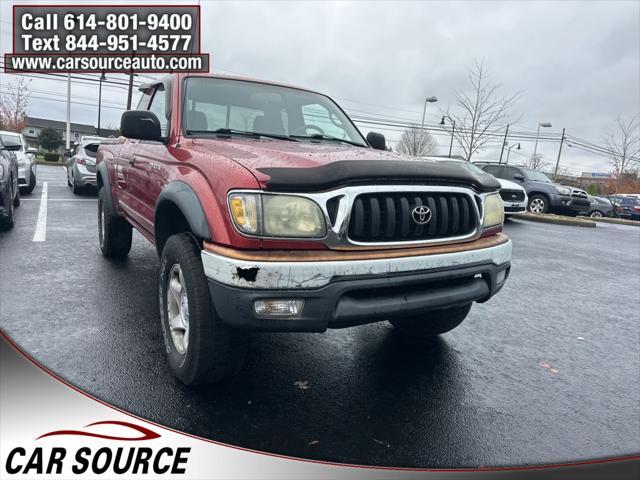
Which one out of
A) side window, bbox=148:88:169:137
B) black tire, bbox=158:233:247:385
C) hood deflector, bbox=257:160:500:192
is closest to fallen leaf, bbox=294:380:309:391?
black tire, bbox=158:233:247:385

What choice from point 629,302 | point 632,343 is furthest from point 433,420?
point 629,302

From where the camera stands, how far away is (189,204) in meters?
2.43

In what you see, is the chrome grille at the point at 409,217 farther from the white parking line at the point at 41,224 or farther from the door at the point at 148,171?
the white parking line at the point at 41,224

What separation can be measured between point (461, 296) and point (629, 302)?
4.14m

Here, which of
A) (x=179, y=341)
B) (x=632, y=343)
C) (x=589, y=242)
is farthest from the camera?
(x=589, y=242)

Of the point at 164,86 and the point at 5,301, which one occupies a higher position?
the point at 164,86

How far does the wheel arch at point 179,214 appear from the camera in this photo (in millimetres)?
2301

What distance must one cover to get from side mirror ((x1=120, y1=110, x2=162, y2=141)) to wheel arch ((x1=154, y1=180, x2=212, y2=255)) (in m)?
0.52

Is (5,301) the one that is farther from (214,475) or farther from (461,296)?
(461,296)

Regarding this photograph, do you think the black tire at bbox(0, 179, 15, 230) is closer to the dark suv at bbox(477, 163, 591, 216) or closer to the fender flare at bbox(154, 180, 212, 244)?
the fender flare at bbox(154, 180, 212, 244)

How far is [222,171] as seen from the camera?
2.29 meters

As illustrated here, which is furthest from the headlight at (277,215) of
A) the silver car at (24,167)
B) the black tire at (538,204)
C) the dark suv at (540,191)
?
the black tire at (538,204)

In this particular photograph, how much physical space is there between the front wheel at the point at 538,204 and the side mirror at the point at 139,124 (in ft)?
51.8

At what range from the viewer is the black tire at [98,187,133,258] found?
16.2ft
